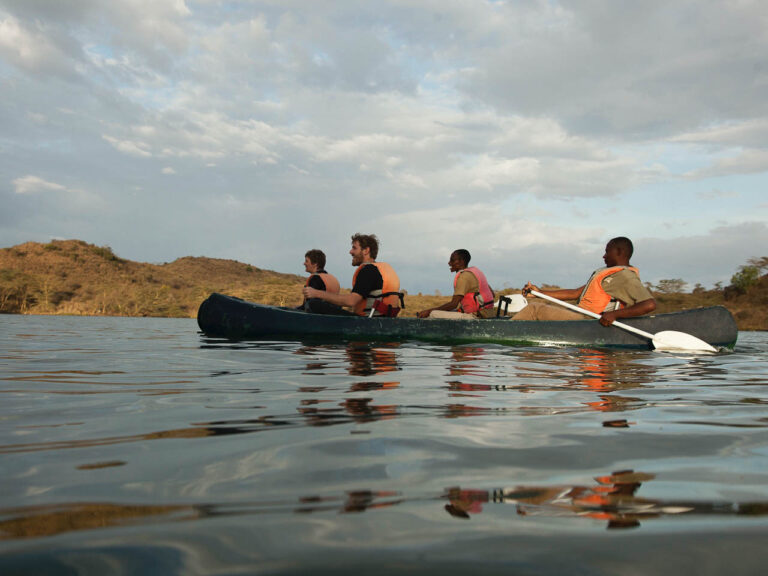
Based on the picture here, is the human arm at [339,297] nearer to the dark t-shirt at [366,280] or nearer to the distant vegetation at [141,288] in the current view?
the dark t-shirt at [366,280]

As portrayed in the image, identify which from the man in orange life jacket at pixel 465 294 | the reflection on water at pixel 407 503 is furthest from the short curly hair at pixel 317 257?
the reflection on water at pixel 407 503

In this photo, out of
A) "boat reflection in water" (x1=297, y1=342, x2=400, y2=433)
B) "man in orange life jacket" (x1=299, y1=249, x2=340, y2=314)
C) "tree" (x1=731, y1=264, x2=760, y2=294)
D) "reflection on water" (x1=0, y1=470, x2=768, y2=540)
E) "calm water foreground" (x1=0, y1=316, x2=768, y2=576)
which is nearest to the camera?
"calm water foreground" (x1=0, y1=316, x2=768, y2=576)

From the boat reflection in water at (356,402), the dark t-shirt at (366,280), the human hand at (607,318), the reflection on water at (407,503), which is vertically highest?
the dark t-shirt at (366,280)

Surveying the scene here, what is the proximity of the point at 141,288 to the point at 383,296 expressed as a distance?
34.0 meters

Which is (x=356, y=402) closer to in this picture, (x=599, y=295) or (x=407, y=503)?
(x=407, y=503)

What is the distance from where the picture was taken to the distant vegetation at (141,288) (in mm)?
26391

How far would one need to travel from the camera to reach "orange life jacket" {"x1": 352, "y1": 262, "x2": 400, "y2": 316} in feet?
30.9

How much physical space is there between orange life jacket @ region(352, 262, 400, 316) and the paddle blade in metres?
4.14

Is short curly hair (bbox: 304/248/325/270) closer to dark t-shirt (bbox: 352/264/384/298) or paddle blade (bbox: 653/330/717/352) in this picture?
dark t-shirt (bbox: 352/264/384/298)

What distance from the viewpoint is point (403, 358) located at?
6.45m

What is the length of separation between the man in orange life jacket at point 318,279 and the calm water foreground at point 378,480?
5892 millimetres

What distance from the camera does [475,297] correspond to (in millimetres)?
10336

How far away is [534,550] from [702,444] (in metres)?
1.51

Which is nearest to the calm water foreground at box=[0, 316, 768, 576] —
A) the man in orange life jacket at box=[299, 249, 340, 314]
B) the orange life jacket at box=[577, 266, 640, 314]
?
the orange life jacket at box=[577, 266, 640, 314]
